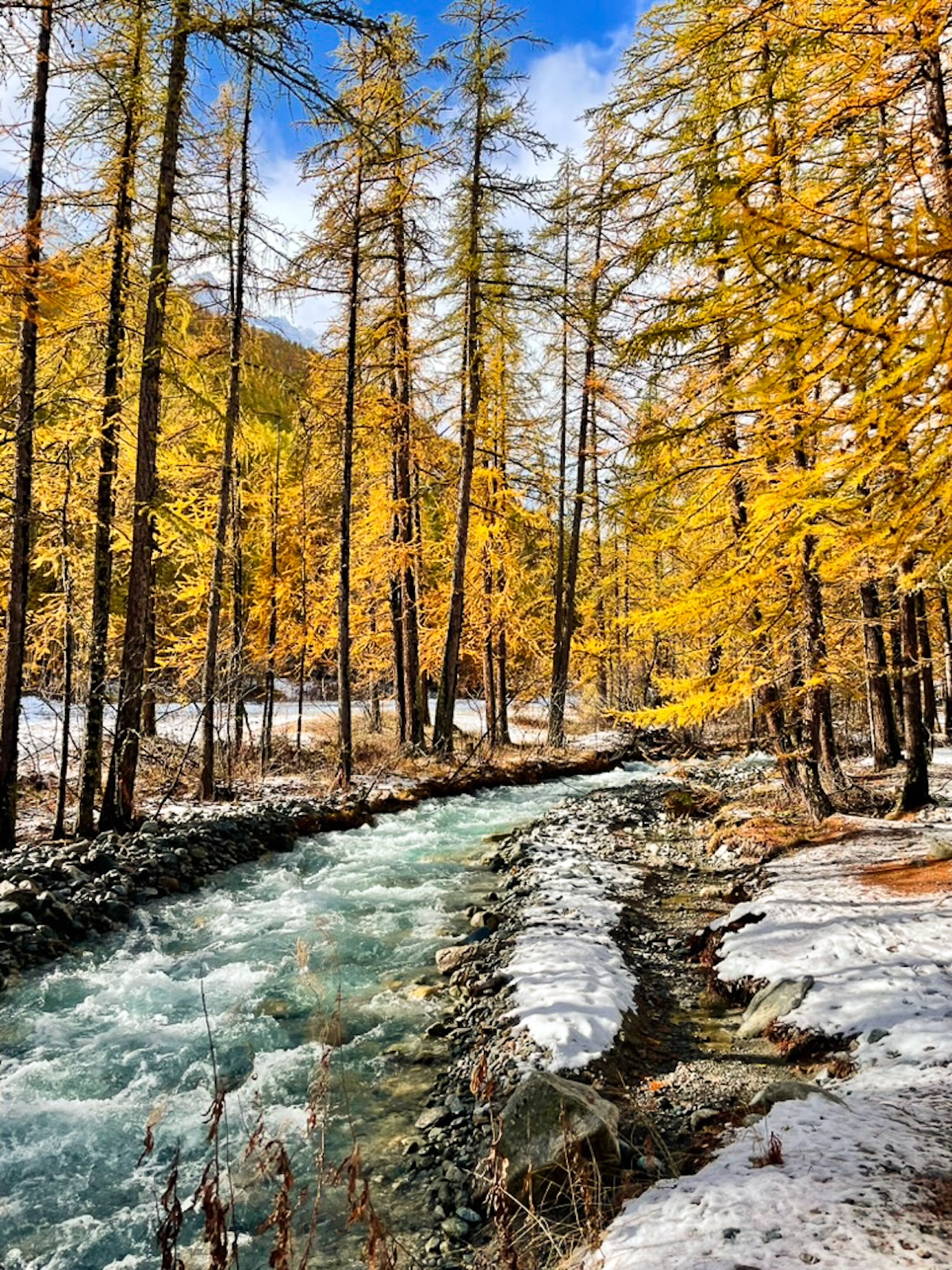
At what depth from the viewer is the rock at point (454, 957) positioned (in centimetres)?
650

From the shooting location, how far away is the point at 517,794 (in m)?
15.1

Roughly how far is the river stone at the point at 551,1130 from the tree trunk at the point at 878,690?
995 cm

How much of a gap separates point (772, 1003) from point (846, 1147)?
2131mm

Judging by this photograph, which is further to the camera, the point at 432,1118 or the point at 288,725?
the point at 288,725

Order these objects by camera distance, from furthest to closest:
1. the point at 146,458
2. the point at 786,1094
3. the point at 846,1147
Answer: the point at 146,458 < the point at 786,1094 < the point at 846,1147

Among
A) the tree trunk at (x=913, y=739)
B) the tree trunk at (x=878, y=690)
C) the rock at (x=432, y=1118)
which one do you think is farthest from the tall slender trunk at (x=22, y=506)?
the tree trunk at (x=878, y=690)

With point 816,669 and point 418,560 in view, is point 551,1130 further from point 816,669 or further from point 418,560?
point 418,560

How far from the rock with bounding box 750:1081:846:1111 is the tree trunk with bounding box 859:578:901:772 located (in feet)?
30.2

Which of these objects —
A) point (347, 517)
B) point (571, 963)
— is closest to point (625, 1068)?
point (571, 963)

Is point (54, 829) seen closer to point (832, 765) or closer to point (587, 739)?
point (832, 765)

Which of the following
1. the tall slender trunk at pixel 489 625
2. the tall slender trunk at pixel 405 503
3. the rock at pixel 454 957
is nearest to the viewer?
the rock at pixel 454 957

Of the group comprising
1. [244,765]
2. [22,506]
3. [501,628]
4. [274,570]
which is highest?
[274,570]

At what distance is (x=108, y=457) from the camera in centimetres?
979

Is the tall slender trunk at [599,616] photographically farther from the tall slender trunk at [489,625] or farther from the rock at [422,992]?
the rock at [422,992]
